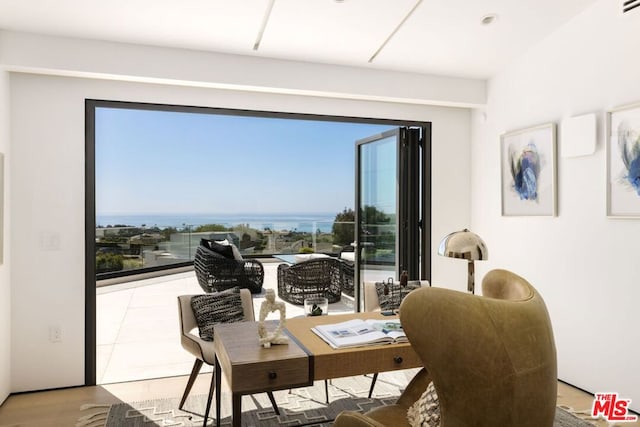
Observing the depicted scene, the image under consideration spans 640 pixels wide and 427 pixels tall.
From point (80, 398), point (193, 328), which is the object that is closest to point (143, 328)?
point (80, 398)

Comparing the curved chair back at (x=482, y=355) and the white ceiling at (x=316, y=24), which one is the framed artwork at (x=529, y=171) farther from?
the curved chair back at (x=482, y=355)

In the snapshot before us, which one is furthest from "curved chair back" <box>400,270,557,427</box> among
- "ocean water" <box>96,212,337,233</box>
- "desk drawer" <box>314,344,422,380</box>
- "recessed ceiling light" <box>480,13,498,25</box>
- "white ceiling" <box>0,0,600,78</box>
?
"ocean water" <box>96,212,337,233</box>

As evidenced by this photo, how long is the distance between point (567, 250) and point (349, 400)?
75.6 inches

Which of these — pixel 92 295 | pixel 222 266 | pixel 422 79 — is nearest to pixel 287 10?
pixel 422 79

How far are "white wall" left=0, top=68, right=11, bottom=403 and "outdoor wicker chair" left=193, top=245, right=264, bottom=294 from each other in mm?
2791

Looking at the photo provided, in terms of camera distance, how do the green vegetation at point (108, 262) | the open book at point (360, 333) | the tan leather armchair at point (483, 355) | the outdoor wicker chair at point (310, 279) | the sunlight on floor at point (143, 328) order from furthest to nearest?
the green vegetation at point (108, 262) → the outdoor wicker chair at point (310, 279) → the sunlight on floor at point (143, 328) → the open book at point (360, 333) → the tan leather armchair at point (483, 355)

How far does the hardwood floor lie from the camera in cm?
282

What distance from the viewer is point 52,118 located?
3.29 m

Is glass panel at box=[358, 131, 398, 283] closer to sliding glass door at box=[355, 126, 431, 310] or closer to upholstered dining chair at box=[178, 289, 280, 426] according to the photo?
A: sliding glass door at box=[355, 126, 431, 310]

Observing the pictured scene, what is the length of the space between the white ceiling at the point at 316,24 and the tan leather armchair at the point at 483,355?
240 cm

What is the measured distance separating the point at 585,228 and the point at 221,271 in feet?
13.8

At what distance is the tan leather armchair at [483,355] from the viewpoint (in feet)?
3.55

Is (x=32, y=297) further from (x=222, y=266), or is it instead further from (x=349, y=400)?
(x=222, y=266)

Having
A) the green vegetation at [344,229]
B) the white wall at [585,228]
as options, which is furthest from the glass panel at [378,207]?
the green vegetation at [344,229]
